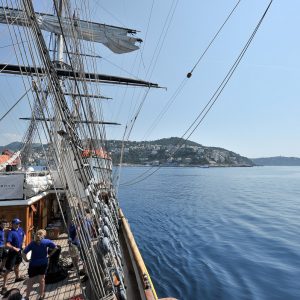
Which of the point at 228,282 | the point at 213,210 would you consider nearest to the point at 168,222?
the point at 213,210

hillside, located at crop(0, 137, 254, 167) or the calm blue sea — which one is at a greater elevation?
hillside, located at crop(0, 137, 254, 167)

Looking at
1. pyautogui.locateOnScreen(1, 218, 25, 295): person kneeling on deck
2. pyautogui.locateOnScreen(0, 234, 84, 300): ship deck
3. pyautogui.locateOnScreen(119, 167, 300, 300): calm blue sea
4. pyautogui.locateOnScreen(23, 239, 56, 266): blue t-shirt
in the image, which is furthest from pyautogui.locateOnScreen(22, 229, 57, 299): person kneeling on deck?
pyautogui.locateOnScreen(119, 167, 300, 300): calm blue sea

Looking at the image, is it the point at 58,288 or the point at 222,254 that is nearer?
the point at 58,288

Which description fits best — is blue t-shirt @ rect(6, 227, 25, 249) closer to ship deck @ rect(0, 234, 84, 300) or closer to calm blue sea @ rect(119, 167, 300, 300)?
ship deck @ rect(0, 234, 84, 300)

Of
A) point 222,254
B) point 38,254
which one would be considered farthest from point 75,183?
point 222,254

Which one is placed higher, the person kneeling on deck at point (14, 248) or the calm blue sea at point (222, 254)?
the person kneeling on deck at point (14, 248)

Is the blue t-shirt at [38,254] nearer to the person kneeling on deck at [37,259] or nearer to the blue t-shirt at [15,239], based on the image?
the person kneeling on deck at [37,259]

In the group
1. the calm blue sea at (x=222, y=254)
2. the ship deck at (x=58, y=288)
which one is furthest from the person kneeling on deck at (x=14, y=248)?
the calm blue sea at (x=222, y=254)

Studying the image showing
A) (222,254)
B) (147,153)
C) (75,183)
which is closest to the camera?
(75,183)

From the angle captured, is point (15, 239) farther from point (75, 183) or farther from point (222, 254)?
point (222, 254)

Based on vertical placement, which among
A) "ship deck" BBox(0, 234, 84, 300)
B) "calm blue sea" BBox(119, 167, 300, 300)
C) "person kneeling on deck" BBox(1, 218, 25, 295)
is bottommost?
"calm blue sea" BBox(119, 167, 300, 300)

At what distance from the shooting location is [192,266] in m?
11.8

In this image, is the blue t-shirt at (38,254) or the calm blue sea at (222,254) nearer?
the blue t-shirt at (38,254)

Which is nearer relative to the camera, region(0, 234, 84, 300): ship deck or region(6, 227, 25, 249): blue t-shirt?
region(0, 234, 84, 300): ship deck
